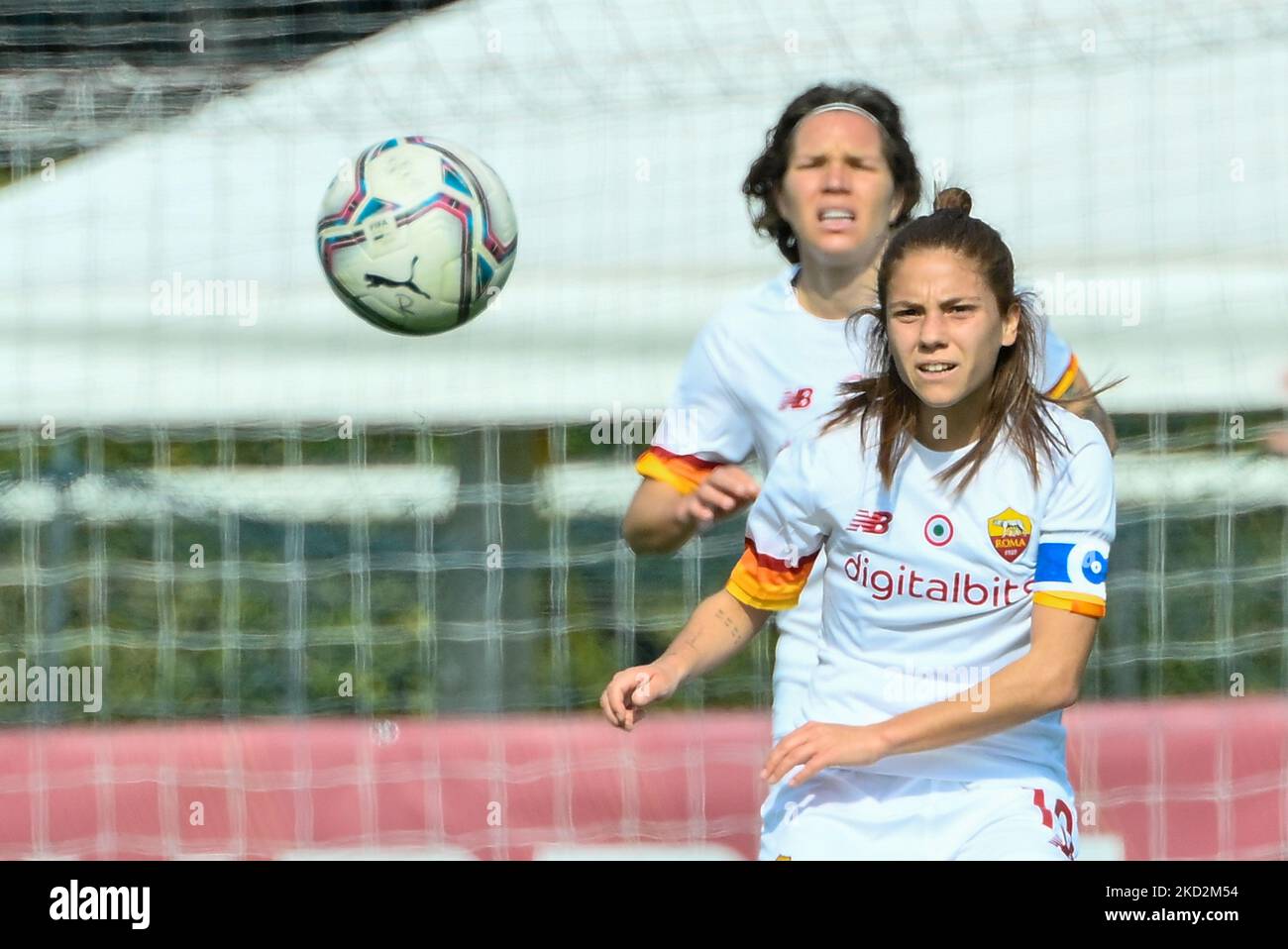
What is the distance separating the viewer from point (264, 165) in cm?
452

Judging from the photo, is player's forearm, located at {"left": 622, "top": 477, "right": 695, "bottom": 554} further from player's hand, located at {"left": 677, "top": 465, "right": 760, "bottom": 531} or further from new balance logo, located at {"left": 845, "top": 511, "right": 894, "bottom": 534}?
new balance logo, located at {"left": 845, "top": 511, "right": 894, "bottom": 534}

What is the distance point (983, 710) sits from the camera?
7.26 ft

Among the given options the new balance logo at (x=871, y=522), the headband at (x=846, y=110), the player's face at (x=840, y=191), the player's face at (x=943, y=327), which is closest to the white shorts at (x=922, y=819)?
the new balance logo at (x=871, y=522)

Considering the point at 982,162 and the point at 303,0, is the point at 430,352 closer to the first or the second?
the point at 303,0

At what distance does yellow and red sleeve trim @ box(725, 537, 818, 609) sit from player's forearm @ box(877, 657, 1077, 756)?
278 millimetres

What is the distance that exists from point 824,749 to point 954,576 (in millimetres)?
320

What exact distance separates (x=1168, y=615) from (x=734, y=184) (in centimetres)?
175

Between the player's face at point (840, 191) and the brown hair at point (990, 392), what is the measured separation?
1.09 feet

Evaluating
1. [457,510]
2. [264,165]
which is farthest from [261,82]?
[457,510]

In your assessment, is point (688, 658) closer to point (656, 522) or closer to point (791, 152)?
point (656, 522)

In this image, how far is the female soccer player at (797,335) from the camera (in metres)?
2.71

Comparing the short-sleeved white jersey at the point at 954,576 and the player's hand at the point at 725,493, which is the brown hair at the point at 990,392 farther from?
the player's hand at the point at 725,493

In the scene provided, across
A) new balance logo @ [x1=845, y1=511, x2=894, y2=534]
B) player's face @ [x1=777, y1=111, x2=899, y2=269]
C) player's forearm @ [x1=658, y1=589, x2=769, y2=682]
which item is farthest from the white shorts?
player's face @ [x1=777, y1=111, x2=899, y2=269]

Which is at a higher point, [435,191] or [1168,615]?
[435,191]
